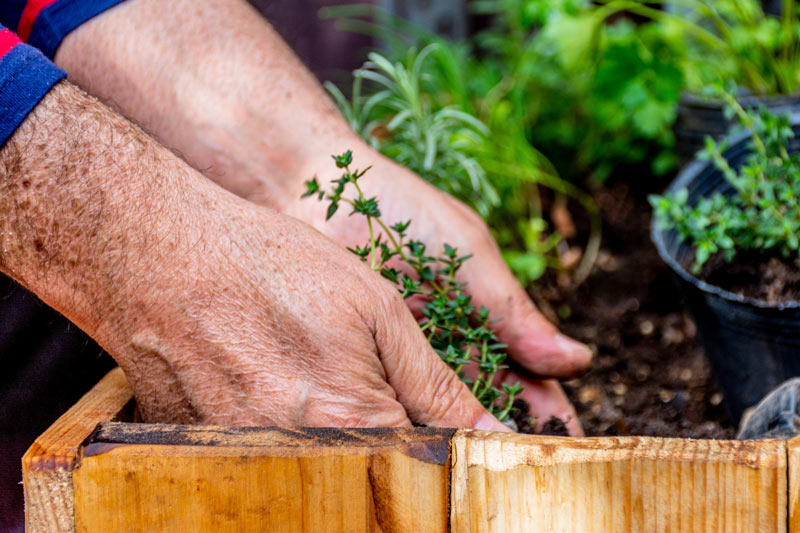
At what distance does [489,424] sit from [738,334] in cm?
62

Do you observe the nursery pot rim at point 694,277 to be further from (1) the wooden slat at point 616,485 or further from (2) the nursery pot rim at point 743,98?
(1) the wooden slat at point 616,485

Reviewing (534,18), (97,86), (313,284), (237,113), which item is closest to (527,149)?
(534,18)

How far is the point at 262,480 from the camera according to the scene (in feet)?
2.38

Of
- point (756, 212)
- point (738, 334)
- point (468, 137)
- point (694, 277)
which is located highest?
point (468, 137)

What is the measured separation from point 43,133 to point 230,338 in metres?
0.32

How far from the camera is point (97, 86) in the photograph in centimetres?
130

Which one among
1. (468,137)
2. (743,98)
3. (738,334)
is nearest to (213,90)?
(468,137)

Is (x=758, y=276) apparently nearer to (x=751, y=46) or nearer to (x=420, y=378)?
(x=420, y=378)

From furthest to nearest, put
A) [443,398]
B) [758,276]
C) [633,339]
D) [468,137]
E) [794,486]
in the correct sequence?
[468,137], [633,339], [758,276], [443,398], [794,486]

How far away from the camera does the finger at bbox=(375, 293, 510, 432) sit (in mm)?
936

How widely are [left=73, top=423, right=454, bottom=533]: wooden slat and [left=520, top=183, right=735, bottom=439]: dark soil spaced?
1.87 ft

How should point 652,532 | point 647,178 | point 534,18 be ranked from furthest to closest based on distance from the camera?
point 647,178, point 534,18, point 652,532

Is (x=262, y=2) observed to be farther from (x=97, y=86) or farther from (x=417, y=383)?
(x=417, y=383)

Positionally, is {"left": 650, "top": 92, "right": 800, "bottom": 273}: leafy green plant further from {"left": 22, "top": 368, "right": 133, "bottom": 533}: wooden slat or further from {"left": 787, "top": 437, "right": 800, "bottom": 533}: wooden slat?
{"left": 22, "top": 368, "right": 133, "bottom": 533}: wooden slat
